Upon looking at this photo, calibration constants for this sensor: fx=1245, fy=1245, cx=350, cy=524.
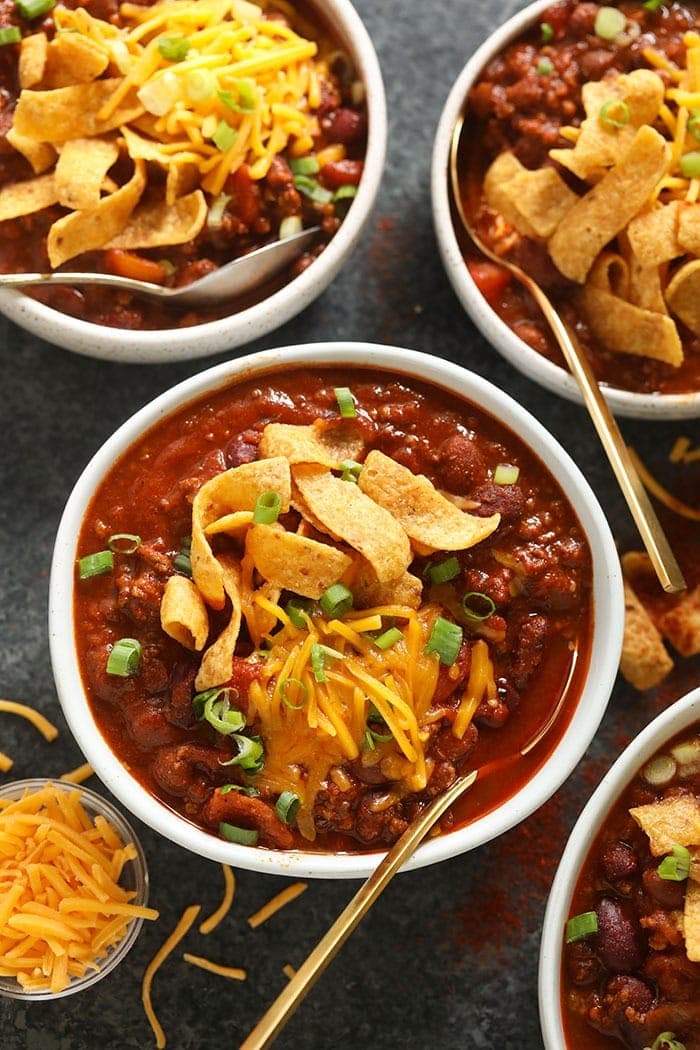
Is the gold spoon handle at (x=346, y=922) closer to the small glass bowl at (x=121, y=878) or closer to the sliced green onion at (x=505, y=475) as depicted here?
the small glass bowl at (x=121, y=878)

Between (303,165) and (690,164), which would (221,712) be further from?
(690,164)

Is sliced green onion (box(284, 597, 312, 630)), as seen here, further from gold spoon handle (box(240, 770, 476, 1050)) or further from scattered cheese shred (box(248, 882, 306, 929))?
scattered cheese shred (box(248, 882, 306, 929))

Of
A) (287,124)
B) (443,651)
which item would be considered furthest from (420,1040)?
(287,124)

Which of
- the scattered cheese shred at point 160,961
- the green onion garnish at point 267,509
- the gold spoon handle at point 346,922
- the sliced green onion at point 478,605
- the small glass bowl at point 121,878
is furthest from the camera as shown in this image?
the scattered cheese shred at point 160,961

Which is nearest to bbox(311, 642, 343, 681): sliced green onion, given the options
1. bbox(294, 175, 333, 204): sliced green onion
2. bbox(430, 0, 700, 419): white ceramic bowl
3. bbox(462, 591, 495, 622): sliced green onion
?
bbox(462, 591, 495, 622): sliced green onion

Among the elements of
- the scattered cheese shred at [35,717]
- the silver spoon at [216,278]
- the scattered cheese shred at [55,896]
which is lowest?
the scattered cheese shred at [55,896]

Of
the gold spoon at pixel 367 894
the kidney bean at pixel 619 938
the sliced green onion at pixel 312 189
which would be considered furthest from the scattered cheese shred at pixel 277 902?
the sliced green onion at pixel 312 189

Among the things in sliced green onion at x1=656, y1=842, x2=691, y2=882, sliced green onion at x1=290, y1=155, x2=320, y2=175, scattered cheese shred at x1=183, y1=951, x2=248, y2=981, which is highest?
sliced green onion at x1=290, y1=155, x2=320, y2=175

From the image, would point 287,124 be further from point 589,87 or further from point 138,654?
point 138,654
